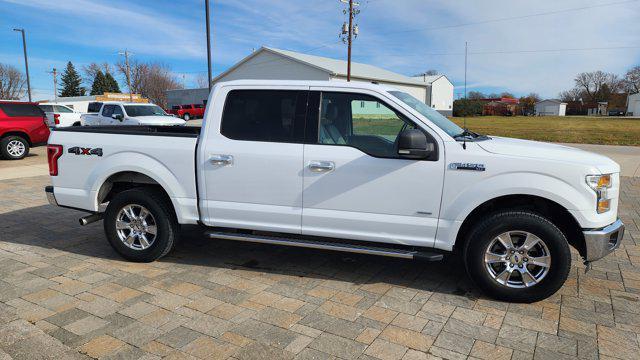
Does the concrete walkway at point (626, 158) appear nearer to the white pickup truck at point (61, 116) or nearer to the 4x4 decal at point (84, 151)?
the 4x4 decal at point (84, 151)

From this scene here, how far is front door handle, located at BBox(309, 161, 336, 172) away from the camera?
162 inches

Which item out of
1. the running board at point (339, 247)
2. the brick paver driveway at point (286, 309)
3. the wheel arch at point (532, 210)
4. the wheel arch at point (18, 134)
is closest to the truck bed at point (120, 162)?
the running board at point (339, 247)

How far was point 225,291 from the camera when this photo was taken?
4.14 m

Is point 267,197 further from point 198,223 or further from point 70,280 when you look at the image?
point 70,280

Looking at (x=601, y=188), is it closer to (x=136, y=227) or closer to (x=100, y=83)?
(x=136, y=227)

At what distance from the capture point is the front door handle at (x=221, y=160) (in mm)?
4387

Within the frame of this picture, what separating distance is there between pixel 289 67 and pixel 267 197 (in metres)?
39.5

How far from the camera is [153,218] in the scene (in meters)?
4.77

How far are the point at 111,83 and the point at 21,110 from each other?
9126 centimetres

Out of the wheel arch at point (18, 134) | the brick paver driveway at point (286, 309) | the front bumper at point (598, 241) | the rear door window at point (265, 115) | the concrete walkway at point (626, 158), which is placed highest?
the rear door window at point (265, 115)

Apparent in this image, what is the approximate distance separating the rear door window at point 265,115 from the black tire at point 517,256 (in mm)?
1838

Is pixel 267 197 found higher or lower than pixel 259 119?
lower

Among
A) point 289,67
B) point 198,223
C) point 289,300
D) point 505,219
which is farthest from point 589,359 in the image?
point 289,67

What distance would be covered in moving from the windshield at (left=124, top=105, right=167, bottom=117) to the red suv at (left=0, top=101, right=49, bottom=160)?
3.17 meters
